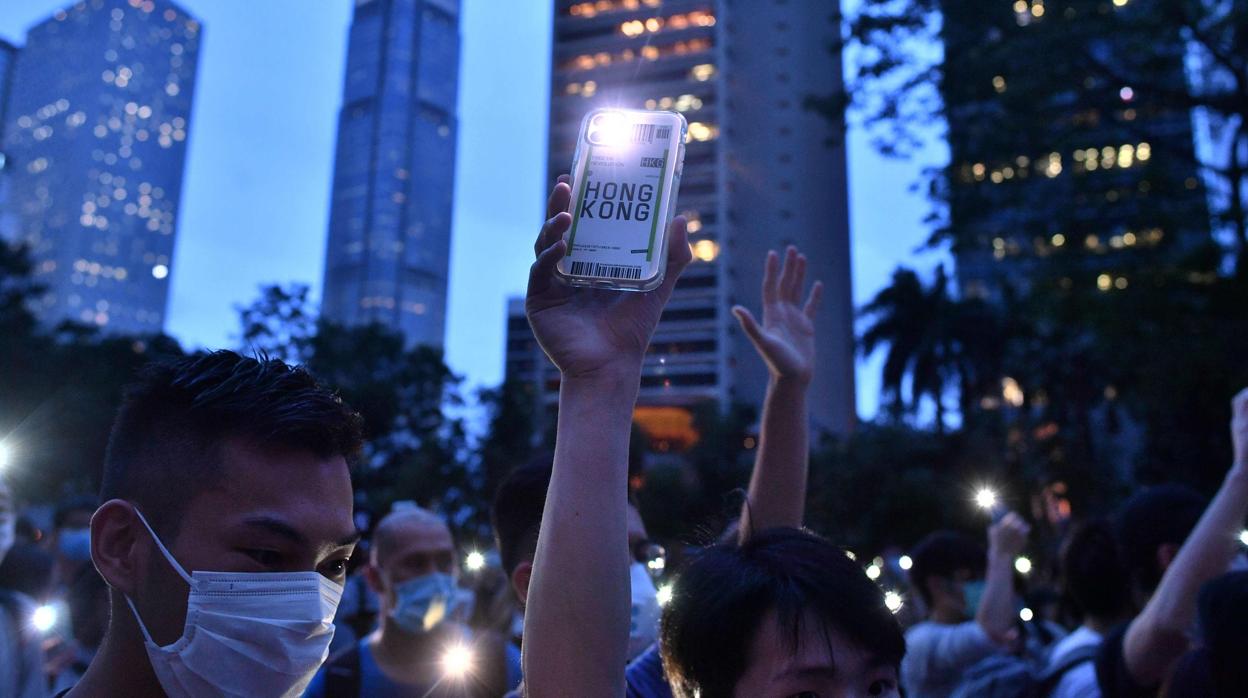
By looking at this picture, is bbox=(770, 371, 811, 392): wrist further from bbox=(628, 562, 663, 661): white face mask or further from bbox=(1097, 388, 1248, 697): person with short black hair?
bbox=(1097, 388, 1248, 697): person with short black hair

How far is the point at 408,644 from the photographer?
4230mm

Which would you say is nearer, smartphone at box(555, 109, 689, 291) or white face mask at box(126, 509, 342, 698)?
smartphone at box(555, 109, 689, 291)

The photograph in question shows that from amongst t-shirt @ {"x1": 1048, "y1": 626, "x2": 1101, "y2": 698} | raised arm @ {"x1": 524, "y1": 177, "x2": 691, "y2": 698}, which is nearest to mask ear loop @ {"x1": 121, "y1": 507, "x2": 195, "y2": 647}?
raised arm @ {"x1": 524, "y1": 177, "x2": 691, "y2": 698}

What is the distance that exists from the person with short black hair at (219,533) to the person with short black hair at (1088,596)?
2784 mm

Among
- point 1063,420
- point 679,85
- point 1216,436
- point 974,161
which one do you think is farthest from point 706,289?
point 974,161

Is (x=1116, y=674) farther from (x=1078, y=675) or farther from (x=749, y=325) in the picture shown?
(x=749, y=325)

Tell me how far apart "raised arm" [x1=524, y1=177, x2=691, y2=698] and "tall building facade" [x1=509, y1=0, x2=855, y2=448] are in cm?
6083

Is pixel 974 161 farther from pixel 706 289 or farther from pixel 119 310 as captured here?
pixel 119 310

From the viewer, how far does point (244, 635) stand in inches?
77.1

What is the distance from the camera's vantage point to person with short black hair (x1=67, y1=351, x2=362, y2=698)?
191cm

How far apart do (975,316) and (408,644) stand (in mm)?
44318

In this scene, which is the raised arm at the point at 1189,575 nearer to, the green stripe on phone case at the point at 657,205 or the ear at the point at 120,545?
the green stripe on phone case at the point at 657,205

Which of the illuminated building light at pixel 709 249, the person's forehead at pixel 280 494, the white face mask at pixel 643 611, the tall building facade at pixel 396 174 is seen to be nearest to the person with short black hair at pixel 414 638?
the white face mask at pixel 643 611

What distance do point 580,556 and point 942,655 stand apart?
361cm
